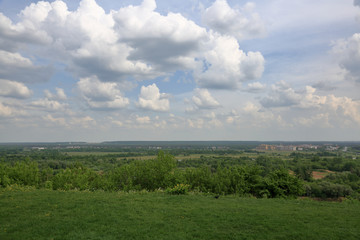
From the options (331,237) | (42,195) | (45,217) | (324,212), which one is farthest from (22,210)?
(324,212)

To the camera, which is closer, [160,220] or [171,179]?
[160,220]

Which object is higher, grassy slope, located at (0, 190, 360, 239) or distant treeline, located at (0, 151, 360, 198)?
grassy slope, located at (0, 190, 360, 239)

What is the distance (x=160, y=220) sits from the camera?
13.1m

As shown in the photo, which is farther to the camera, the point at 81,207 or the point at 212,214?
the point at 81,207

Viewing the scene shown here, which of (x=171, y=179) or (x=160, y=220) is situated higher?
(x=160, y=220)

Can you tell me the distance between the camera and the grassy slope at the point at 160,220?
36.4 feet

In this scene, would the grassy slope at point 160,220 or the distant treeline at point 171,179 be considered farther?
the distant treeline at point 171,179

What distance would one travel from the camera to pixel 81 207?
50.0 feet

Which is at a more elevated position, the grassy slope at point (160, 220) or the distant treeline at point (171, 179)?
the grassy slope at point (160, 220)

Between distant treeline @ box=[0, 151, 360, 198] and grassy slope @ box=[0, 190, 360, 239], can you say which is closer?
grassy slope @ box=[0, 190, 360, 239]

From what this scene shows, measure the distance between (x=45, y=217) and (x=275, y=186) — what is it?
20071 millimetres

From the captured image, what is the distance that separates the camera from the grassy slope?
36.4ft

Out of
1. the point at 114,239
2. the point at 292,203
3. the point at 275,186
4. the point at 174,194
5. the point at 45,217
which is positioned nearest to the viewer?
the point at 114,239

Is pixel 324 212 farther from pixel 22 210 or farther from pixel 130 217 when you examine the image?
pixel 22 210
